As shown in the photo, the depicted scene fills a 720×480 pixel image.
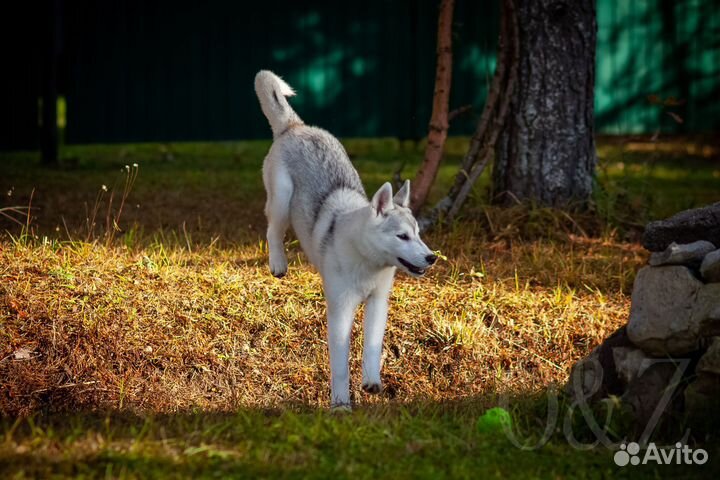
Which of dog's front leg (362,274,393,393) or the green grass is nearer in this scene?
the green grass

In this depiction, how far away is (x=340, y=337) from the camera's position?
5.18 meters

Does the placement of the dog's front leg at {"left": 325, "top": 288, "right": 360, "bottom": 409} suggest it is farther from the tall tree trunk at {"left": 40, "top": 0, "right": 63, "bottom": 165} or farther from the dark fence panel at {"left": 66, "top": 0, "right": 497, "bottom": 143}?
the dark fence panel at {"left": 66, "top": 0, "right": 497, "bottom": 143}

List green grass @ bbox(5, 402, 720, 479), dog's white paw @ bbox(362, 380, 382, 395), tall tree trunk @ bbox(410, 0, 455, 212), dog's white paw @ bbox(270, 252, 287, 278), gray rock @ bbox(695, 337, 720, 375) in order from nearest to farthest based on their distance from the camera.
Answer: green grass @ bbox(5, 402, 720, 479) → gray rock @ bbox(695, 337, 720, 375) → dog's white paw @ bbox(362, 380, 382, 395) → dog's white paw @ bbox(270, 252, 287, 278) → tall tree trunk @ bbox(410, 0, 455, 212)

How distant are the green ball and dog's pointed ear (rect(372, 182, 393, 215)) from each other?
1163 mm

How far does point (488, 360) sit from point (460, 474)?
7.03 feet

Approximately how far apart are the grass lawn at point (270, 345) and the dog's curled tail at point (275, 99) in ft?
3.41

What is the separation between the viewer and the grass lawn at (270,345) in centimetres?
415

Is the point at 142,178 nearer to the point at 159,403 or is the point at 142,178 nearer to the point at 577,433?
the point at 159,403

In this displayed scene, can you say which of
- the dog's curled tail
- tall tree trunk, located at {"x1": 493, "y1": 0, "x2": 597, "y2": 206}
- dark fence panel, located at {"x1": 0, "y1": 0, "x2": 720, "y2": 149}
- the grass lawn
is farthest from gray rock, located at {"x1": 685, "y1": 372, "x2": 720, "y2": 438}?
dark fence panel, located at {"x1": 0, "y1": 0, "x2": 720, "y2": 149}

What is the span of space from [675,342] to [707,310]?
0.71 ft

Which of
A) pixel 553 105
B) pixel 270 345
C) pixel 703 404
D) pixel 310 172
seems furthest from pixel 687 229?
pixel 553 105

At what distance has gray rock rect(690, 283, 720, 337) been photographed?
4539 mm

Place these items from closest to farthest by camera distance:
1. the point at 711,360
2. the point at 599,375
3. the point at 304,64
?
the point at 711,360 → the point at 599,375 → the point at 304,64

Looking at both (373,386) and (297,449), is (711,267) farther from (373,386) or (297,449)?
(297,449)
